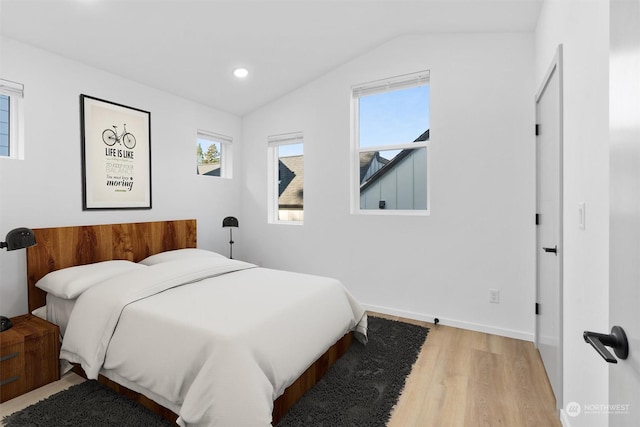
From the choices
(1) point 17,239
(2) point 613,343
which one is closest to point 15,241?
(1) point 17,239

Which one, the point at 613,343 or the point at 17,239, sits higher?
the point at 17,239

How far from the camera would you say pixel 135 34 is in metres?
2.58

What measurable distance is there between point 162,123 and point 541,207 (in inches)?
142

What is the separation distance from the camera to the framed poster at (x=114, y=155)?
2805 mm

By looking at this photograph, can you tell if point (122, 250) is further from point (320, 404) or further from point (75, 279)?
Answer: point (320, 404)

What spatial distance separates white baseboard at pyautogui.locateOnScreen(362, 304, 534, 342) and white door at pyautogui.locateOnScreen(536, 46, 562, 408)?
21 centimetres

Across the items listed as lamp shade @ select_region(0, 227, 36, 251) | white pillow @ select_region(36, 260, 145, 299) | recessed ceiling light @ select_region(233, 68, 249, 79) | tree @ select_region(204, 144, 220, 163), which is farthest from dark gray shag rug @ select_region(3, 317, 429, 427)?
recessed ceiling light @ select_region(233, 68, 249, 79)

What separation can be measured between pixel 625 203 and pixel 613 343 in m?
0.29

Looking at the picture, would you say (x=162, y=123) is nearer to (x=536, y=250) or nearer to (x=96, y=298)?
(x=96, y=298)

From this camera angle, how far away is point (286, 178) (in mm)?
4211

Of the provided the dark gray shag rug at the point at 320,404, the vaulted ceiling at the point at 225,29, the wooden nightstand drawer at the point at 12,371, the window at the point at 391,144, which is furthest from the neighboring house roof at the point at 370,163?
the wooden nightstand drawer at the point at 12,371

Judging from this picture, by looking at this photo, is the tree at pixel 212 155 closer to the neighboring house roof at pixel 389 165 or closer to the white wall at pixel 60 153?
the white wall at pixel 60 153

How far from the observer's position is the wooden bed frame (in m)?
1.85

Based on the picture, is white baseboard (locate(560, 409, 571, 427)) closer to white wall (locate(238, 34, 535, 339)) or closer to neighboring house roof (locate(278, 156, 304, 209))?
white wall (locate(238, 34, 535, 339))
